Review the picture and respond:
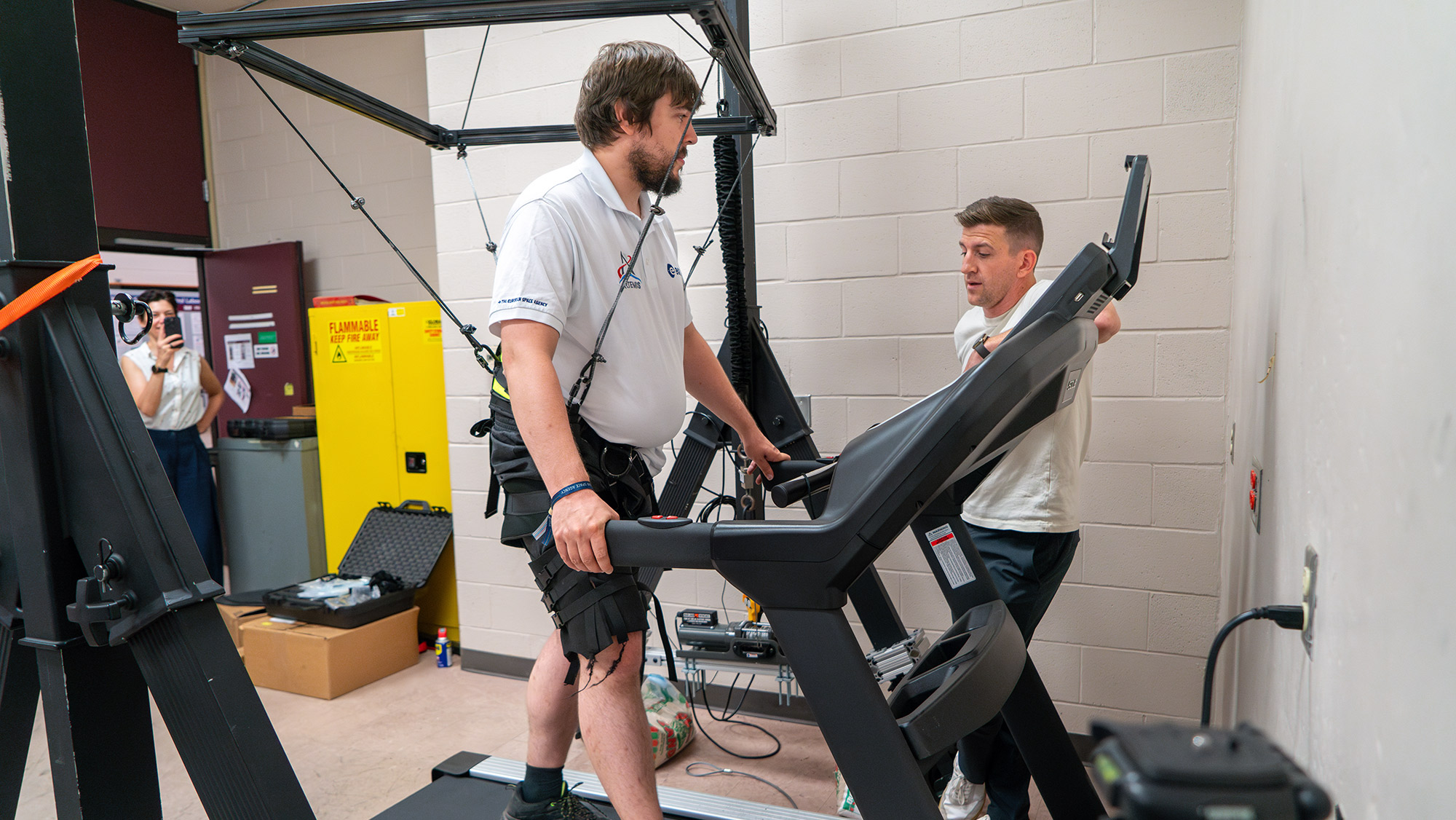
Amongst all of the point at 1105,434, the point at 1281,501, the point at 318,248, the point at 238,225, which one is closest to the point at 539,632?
the point at 1105,434

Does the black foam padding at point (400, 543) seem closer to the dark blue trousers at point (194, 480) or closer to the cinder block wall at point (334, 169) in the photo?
the dark blue trousers at point (194, 480)

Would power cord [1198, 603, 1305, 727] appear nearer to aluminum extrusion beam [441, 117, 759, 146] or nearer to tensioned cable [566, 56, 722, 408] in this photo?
tensioned cable [566, 56, 722, 408]

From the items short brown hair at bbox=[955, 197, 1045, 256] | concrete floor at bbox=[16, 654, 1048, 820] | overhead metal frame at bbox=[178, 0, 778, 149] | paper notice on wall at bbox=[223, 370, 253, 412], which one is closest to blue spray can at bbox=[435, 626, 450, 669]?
concrete floor at bbox=[16, 654, 1048, 820]

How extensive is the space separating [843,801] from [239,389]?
4620 mm

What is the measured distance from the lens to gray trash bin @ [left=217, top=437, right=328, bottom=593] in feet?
13.2

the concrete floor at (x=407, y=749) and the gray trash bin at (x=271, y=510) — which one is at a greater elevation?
the gray trash bin at (x=271, y=510)

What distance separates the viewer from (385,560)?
3.51 m

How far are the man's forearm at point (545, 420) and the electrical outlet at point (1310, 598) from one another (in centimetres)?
96

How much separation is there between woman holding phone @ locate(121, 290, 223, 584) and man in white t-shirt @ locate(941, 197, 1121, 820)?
152 inches

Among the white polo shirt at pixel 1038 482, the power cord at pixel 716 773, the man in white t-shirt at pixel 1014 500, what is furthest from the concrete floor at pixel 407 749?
the white polo shirt at pixel 1038 482

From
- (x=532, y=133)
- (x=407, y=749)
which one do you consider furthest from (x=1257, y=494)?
(x=407, y=749)

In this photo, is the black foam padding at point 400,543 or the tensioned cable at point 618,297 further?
the black foam padding at point 400,543

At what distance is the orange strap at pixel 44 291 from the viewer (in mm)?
1217

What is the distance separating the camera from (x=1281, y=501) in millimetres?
1003
